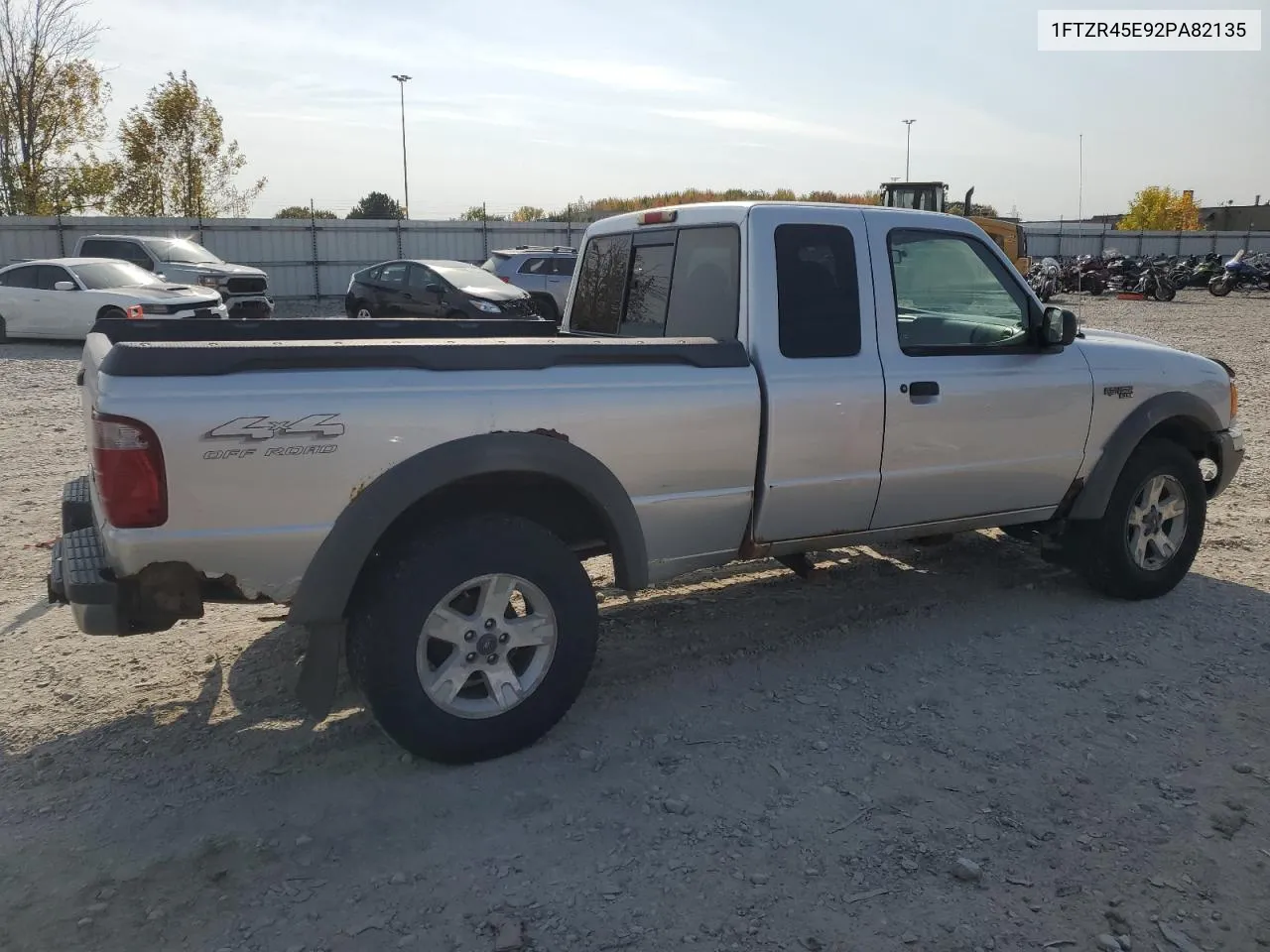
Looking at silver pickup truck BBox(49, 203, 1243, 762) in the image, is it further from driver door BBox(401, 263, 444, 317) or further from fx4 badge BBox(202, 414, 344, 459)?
driver door BBox(401, 263, 444, 317)

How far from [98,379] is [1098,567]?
477 cm

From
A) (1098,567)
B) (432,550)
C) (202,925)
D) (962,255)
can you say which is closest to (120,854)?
(202,925)

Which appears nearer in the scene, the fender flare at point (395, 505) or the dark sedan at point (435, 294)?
the fender flare at point (395, 505)

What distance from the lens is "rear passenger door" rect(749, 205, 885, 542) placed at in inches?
168

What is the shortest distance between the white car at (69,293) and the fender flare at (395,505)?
13.9 meters

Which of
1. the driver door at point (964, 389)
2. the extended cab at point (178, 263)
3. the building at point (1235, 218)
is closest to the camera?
the driver door at point (964, 389)

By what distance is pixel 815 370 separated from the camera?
4324 millimetres

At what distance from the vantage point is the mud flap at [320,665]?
3.57 meters

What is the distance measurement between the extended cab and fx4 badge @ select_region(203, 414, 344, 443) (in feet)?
52.4

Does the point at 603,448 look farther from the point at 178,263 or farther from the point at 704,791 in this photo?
the point at 178,263

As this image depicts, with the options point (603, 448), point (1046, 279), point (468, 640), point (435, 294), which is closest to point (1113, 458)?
point (603, 448)

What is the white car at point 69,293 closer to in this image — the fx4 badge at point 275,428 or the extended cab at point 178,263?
the extended cab at point 178,263

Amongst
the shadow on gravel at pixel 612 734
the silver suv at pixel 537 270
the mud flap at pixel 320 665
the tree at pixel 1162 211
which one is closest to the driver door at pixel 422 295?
the silver suv at pixel 537 270

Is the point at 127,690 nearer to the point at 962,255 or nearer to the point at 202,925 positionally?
the point at 202,925
